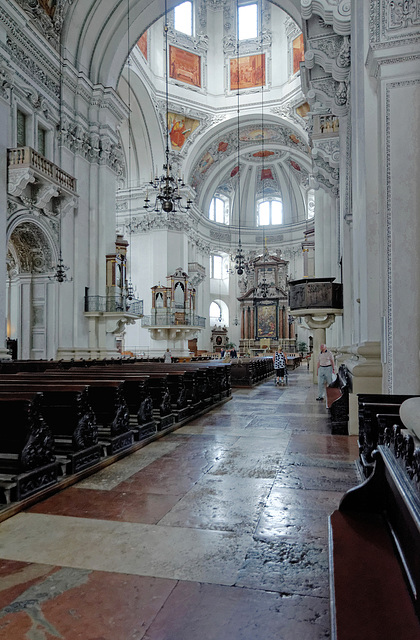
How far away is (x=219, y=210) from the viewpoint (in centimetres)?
3353

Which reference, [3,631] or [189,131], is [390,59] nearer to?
[3,631]

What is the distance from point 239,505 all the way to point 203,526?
0.44 m

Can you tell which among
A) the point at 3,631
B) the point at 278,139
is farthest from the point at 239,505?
the point at 278,139

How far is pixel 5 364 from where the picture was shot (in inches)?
383

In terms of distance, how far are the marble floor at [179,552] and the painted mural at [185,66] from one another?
2632 centimetres

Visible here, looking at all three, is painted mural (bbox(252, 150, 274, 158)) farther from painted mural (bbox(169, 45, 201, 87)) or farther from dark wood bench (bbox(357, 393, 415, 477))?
dark wood bench (bbox(357, 393, 415, 477))

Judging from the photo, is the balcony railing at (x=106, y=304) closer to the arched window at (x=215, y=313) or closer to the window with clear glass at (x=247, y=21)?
the arched window at (x=215, y=313)

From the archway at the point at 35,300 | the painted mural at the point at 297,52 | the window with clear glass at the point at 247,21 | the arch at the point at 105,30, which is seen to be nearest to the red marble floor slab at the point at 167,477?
the archway at the point at 35,300

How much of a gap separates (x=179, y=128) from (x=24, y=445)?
25529mm

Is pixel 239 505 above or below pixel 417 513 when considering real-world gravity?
below

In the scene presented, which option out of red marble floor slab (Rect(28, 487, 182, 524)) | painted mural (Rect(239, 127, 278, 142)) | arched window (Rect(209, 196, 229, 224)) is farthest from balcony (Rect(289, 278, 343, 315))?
arched window (Rect(209, 196, 229, 224))

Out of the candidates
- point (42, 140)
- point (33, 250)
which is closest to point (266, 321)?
point (33, 250)

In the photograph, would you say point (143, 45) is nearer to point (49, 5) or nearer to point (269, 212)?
point (49, 5)

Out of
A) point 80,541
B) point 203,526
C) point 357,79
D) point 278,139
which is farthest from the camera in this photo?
point 278,139
